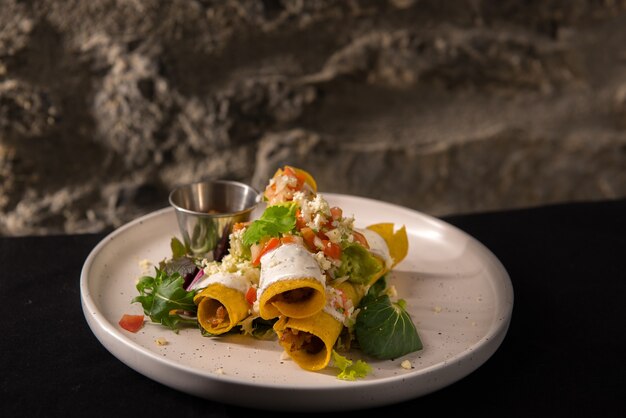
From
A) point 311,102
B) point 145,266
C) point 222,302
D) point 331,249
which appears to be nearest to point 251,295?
point 222,302

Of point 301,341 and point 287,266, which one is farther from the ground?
point 287,266

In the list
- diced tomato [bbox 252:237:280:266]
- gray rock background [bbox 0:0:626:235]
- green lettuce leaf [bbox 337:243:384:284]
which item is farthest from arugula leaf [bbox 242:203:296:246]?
gray rock background [bbox 0:0:626:235]

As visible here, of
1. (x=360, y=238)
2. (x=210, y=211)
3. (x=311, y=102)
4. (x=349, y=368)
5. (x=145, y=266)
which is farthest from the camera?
(x=311, y=102)

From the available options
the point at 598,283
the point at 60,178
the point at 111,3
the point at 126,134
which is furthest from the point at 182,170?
the point at 598,283

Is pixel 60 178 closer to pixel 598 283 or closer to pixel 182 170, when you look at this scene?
pixel 182 170

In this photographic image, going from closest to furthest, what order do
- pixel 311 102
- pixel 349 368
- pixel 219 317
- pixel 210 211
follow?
pixel 349 368, pixel 219 317, pixel 210 211, pixel 311 102

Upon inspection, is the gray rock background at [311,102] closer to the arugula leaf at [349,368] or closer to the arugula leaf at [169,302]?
the arugula leaf at [169,302]

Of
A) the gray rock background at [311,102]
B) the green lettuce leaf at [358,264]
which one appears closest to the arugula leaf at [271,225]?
the green lettuce leaf at [358,264]

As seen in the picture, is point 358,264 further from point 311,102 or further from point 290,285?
point 311,102
